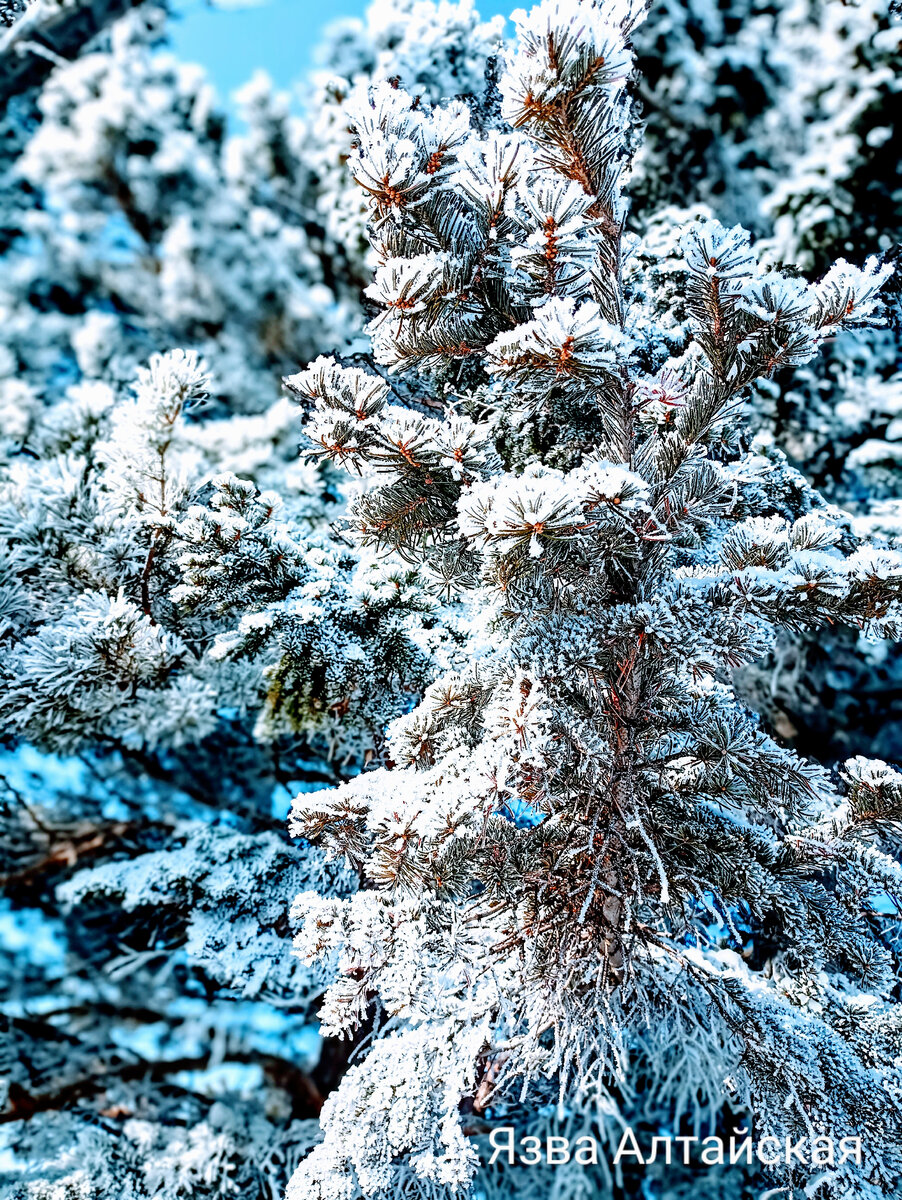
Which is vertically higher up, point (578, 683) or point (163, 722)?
point (163, 722)

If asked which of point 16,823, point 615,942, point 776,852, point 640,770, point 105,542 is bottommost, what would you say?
point 615,942

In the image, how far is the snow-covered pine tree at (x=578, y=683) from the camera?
5.07 feet

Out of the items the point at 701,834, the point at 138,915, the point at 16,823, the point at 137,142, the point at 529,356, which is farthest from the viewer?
the point at 137,142

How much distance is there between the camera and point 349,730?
9.27 feet

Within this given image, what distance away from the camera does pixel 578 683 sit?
1.86m

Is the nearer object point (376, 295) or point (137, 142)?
point (376, 295)

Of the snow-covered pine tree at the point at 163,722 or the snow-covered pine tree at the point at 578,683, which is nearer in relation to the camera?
the snow-covered pine tree at the point at 578,683

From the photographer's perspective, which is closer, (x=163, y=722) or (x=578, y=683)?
(x=578, y=683)

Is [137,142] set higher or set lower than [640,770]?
higher

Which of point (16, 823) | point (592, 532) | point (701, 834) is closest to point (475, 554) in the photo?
point (592, 532)

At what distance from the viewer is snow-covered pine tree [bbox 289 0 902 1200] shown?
1544mm

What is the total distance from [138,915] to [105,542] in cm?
188

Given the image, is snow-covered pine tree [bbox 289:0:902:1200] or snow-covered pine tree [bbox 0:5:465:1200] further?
snow-covered pine tree [bbox 0:5:465:1200]

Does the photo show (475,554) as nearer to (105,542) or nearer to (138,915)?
(105,542)
